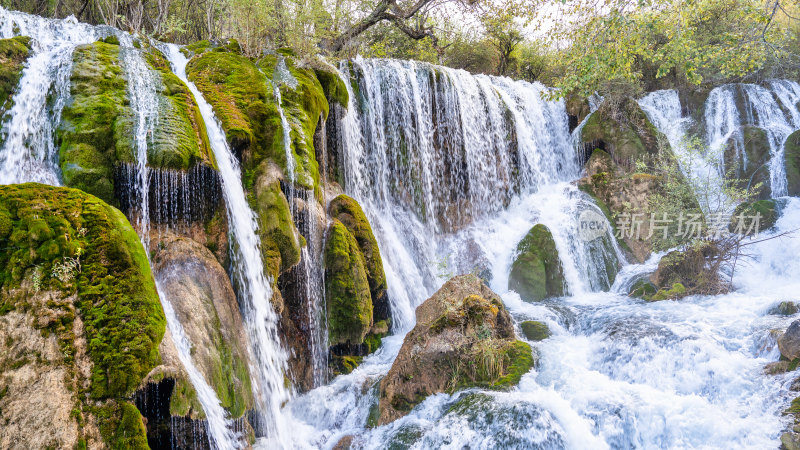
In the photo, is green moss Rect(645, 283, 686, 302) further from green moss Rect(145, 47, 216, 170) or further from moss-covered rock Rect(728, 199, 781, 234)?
green moss Rect(145, 47, 216, 170)

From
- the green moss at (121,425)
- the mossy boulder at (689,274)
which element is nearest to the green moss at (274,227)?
the green moss at (121,425)

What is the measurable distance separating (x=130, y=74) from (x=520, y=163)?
12.2 meters

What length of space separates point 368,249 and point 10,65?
6116 mm

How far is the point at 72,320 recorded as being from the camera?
3.49 metres

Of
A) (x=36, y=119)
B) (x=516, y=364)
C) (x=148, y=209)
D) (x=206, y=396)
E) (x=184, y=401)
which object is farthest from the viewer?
Answer: (x=516, y=364)

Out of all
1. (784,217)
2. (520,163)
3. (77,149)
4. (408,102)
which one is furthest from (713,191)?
(77,149)

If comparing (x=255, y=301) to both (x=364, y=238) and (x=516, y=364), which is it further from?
(x=516, y=364)

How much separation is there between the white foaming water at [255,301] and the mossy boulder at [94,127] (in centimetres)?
121

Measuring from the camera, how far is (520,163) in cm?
1595

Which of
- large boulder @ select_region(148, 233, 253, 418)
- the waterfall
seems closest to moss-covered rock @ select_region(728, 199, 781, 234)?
the waterfall

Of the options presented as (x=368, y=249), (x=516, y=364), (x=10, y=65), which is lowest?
(x=516, y=364)

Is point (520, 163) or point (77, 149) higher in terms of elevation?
point (520, 163)

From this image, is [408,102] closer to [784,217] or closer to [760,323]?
[760,323]

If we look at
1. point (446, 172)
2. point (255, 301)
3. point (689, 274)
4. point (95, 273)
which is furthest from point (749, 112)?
point (95, 273)
